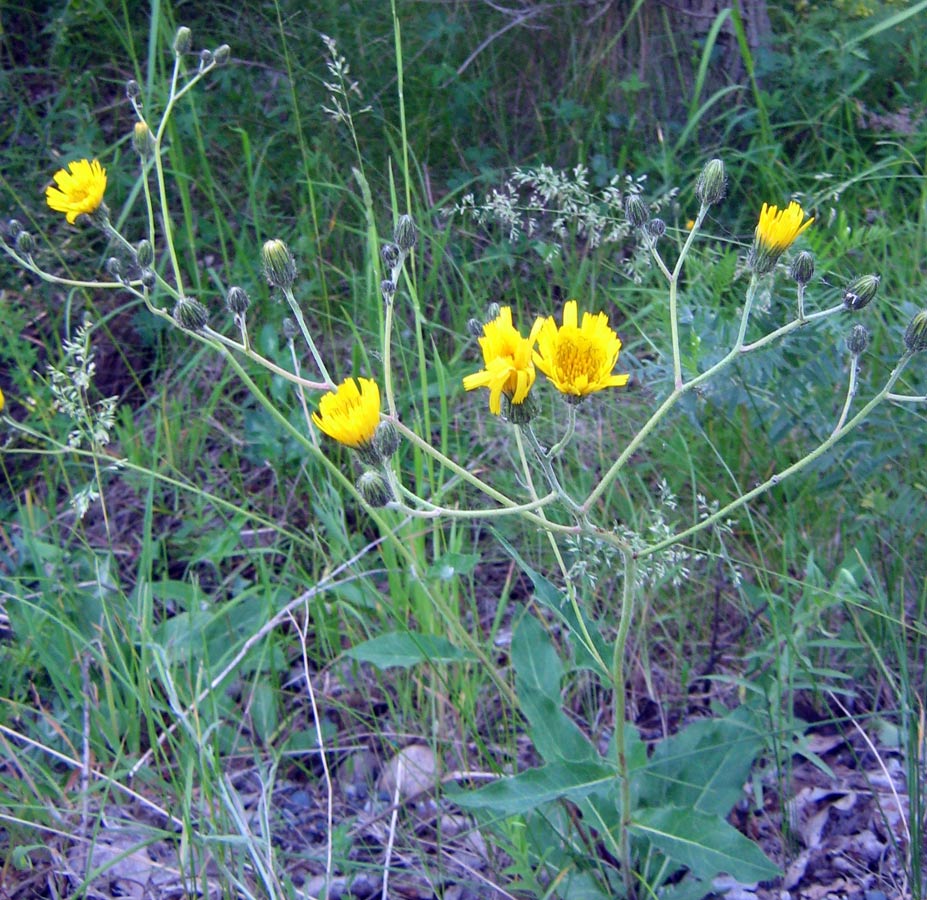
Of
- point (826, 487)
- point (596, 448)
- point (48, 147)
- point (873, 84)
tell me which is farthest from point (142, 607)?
point (873, 84)

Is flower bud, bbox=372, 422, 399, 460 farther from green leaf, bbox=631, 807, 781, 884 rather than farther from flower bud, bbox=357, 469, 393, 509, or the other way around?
green leaf, bbox=631, 807, 781, 884

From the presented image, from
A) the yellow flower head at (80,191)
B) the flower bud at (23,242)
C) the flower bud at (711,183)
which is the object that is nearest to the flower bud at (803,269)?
the flower bud at (711,183)

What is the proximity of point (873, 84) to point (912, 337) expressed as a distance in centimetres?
226

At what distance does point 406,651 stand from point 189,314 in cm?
76

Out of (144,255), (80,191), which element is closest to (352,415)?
(144,255)

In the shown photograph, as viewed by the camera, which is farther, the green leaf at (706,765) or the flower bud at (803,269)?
the green leaf at (706,765)

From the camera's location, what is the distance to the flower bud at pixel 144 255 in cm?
163

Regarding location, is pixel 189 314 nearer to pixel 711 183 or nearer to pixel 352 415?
pixel 352 415

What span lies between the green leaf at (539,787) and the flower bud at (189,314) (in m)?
0.80

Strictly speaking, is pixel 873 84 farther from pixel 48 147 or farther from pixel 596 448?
pixel 48 147

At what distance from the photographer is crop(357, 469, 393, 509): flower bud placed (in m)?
1.27

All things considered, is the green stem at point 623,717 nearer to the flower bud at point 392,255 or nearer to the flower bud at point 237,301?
the flower bud at point 392,255

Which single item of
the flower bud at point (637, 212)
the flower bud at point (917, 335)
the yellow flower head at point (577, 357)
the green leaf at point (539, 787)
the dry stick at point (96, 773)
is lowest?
the dry stick at point (96, 773)

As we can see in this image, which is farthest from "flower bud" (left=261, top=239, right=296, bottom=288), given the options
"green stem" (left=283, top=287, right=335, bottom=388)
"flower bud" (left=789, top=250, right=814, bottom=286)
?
"flower bud" (left=789, top=250, right=814, bottom=286)
